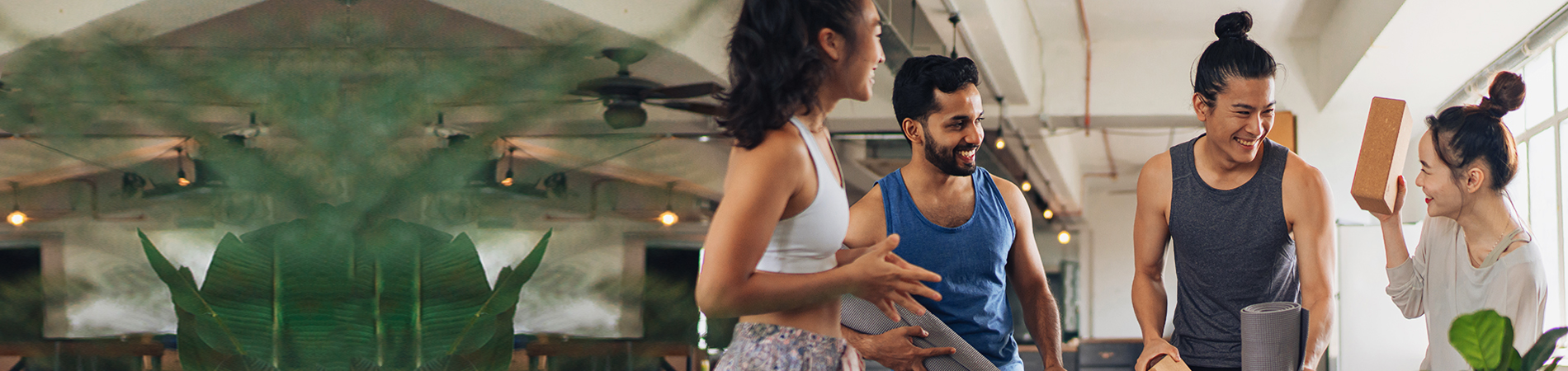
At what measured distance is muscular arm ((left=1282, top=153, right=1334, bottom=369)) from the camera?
65.5 inches

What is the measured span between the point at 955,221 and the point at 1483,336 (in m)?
0.76

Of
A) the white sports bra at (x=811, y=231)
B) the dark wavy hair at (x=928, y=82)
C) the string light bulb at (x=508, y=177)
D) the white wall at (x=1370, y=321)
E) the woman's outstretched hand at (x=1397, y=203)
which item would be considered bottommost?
the white wall at (x=1370, y=321)

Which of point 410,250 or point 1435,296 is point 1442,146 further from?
point 410,250

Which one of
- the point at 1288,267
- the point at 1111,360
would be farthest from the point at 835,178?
the point at 1111,360

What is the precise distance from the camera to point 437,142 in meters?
0.88

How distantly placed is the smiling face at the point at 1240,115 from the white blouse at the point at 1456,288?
558 mm

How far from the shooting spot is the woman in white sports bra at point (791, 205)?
2.84ft

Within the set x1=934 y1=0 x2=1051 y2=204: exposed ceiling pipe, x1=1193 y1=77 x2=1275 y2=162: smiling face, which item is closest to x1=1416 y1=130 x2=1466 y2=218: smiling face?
x1=1193 y1=77 x2=1275 y2=162: smiling face

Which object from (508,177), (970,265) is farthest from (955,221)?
(508,177)

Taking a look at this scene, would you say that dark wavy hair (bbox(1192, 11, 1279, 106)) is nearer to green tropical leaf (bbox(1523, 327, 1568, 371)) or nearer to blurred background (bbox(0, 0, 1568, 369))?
green tropical leaf (bbox(1523, 327, 1568, 371))

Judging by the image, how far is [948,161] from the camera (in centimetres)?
171

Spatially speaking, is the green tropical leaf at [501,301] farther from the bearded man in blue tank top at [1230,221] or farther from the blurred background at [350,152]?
the bearded man in blue tank top at [1230,221]

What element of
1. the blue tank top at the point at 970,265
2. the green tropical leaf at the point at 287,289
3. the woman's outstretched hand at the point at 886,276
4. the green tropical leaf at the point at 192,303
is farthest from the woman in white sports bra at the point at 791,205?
the blue tank top at the point at 970,265

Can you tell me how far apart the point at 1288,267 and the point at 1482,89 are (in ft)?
13.6
